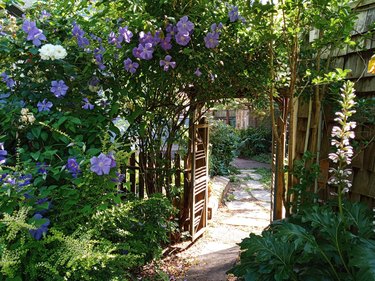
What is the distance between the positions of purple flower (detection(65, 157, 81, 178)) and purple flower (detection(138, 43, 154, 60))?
702mm

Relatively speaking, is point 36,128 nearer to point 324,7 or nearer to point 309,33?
point 324,7

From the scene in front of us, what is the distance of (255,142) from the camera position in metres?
12.9

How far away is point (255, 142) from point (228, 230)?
859 centimetres

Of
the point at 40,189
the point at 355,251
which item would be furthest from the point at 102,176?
the point at 355,251

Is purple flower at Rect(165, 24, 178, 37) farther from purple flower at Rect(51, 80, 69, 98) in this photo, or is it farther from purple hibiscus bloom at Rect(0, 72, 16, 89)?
Answer: purple hibiscus bloom at Rect(0, 72, 16, 89)

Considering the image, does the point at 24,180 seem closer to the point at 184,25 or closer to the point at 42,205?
the point at 42,205

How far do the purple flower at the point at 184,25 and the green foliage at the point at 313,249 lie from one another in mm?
1122

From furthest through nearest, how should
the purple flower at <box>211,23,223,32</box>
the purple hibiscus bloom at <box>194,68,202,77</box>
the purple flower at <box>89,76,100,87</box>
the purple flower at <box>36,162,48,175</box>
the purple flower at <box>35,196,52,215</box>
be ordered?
A: the purple hibiscus bloom at <box>194,68,202,77</box>
the purple flower at <box>211,23,223,32</box>
the purple flower at <box>89,76,100,87</box>
the purple flower at <box>36,162,48,175</box>
the purple flower at <box>35,196,52,215</box>

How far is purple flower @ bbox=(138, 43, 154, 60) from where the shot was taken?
68.9 inches

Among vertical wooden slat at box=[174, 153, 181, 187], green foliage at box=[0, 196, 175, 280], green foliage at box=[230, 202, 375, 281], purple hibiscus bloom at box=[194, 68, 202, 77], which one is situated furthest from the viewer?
vertical wooden slat at box=[174, 153, 181, 187]

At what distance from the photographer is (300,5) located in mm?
1865

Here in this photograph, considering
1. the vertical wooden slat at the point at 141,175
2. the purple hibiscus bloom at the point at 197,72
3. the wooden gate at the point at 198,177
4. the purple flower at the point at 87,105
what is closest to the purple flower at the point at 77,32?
the purple flower at the point at 87,105

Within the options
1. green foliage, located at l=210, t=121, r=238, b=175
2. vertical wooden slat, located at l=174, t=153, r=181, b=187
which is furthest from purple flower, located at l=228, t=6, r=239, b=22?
green foliage, located at l=210, t=121, r=238, b=175

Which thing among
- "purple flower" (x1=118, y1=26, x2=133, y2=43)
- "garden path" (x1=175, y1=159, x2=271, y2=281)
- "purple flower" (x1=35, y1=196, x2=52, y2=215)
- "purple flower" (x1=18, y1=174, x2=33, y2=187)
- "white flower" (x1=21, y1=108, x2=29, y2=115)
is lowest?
"garden path" (x1=175, y1=159, x2=271, y2=281)
